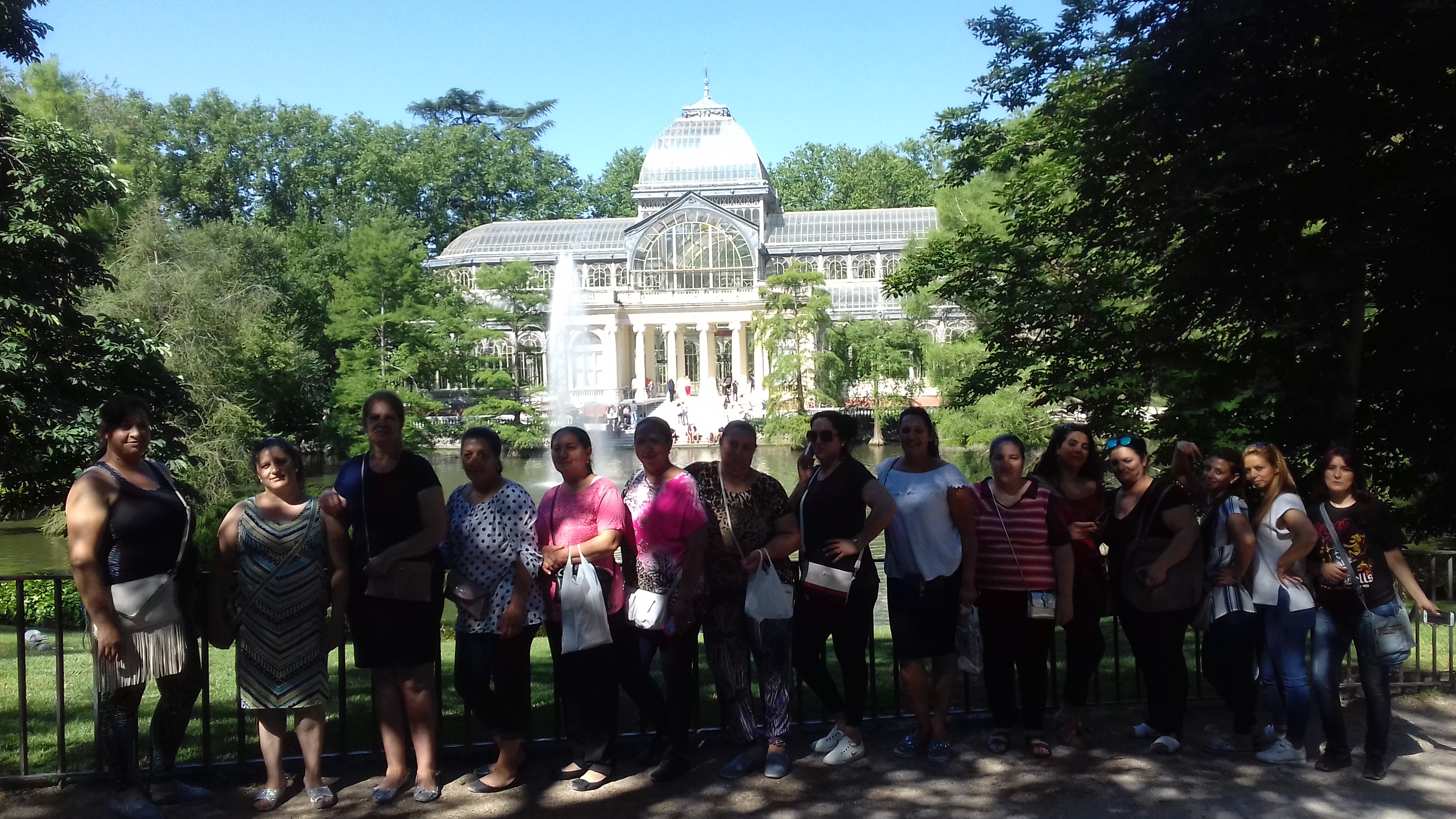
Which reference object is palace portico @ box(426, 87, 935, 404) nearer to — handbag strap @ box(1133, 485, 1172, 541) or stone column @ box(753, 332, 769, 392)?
stone column @ box(753, 332, 769, 392)

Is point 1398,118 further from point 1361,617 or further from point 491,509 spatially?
point 491,509

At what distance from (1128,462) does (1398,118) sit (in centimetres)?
312

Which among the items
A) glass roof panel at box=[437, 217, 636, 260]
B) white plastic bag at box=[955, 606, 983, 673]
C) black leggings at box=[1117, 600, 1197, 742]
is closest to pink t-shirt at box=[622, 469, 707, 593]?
white plastic bag at box=[955, 606, 983, 673]

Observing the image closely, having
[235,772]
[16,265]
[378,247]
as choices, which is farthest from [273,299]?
[235,772]

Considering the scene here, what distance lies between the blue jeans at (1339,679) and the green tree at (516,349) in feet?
93.3

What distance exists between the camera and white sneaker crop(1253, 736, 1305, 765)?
550 cm

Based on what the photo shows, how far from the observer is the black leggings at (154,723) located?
4.89 metres

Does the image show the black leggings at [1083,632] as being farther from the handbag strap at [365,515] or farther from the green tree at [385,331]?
the green tree at [385,331]

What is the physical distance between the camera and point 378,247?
31.5 meters

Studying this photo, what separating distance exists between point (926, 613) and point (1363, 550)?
78.5 inches

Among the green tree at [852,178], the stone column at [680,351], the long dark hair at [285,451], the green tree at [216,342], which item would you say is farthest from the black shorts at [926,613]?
the green tree at [852,178]

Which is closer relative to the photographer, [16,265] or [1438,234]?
[1438,234]

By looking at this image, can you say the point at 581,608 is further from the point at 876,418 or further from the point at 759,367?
the point at 759,367

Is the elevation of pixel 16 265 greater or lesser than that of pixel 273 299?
lesser
